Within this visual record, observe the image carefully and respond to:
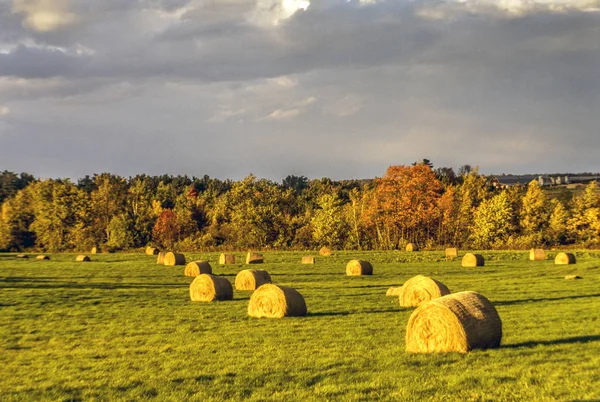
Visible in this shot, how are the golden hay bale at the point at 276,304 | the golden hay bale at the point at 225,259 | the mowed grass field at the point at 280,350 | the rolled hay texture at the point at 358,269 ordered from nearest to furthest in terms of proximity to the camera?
the mowed grass field at the point at 280,350 < the golden hay bale at the point at 276,304 < the rolled hay texture at the point at 358,269 < the golden hay bale at the point at 225,259

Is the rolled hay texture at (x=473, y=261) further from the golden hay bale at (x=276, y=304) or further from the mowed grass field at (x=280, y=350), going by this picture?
the golden hay bale at (x=276, y=304)

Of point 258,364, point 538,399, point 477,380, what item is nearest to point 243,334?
point 258,364

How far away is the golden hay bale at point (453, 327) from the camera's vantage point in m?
15.5

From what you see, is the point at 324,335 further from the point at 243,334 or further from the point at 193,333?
the point at 193,333

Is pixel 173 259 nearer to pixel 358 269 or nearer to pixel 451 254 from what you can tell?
pixel 358 269

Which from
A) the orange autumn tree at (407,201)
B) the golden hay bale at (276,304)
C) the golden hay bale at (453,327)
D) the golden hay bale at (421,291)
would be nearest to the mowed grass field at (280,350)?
the golden hay bale at (453,327)

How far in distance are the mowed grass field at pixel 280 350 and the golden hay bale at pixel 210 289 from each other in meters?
0.60

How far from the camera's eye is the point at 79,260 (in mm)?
67125

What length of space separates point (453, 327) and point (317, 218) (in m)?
76.3

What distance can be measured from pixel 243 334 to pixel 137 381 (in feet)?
19.7

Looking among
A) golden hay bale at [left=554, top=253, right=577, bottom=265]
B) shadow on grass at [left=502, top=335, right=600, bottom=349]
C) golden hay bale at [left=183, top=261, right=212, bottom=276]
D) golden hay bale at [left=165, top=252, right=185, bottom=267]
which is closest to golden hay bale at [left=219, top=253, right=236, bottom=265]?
golden hay bale at [left=165, top=252, right=185, bottom=267]

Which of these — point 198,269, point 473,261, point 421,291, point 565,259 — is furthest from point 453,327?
point 565,259

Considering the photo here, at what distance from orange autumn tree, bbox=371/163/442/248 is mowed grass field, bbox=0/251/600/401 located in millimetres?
52789

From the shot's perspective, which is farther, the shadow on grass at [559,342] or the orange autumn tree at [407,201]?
the orange autumn tree at [407,201]
